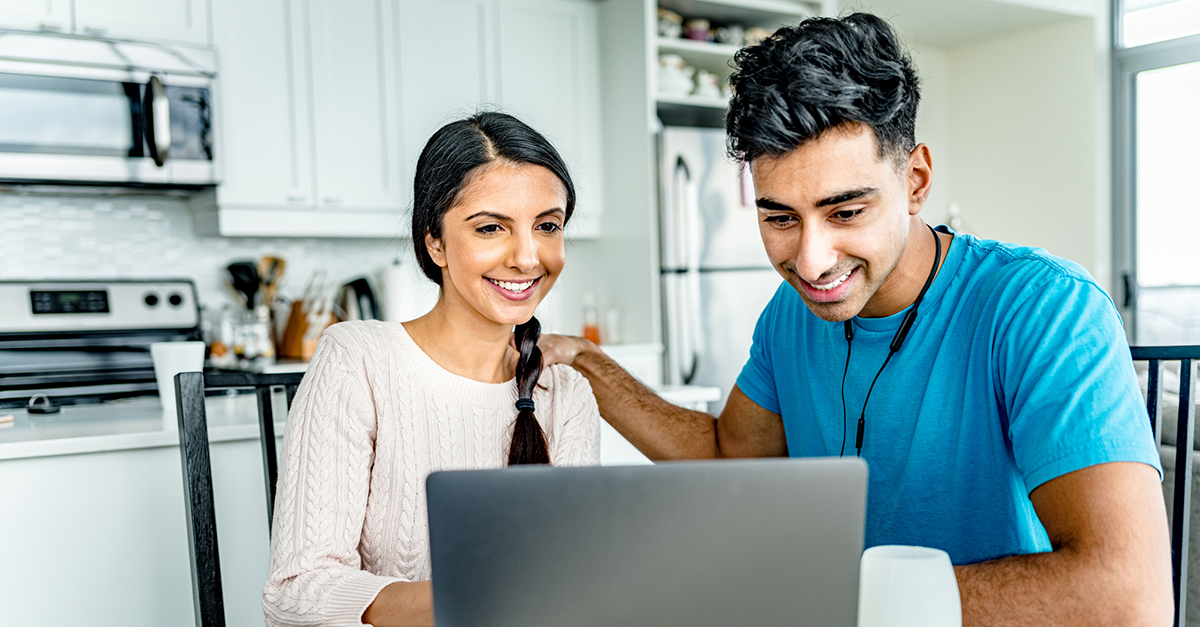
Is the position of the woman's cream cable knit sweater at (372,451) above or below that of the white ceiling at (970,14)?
below

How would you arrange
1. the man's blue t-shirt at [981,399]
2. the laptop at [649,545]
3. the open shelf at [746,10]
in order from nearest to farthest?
the laptop at [649,545]
the man's blue t-shirt at [981,399]
the open shelf at [746,10]

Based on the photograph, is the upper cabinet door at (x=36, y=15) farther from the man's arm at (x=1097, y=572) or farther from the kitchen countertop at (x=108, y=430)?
the man's arm at (x=1097, y=572)

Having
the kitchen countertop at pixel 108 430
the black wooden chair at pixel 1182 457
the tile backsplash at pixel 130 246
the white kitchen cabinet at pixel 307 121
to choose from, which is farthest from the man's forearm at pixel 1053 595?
the white kitchen cabinet at pixel 307 121

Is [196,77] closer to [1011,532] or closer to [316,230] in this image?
[316,230]

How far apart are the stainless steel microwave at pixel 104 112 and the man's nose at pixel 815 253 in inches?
92.4

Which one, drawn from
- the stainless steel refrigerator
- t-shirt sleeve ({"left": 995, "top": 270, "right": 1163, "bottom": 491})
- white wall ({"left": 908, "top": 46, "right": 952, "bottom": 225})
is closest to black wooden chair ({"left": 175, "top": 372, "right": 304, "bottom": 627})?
t-shirt sleeve ({"left": 995, "top": 270, "right": 1163, "bottom": 491})

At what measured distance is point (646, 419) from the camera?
154 centimetres

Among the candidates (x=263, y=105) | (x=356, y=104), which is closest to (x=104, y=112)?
(x=263, y=105)

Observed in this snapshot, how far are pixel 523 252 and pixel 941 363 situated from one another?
1.84 ft

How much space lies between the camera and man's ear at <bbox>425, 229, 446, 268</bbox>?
1248mm

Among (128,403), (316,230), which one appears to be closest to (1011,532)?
(128,403)

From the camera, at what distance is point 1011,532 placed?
3.68ft

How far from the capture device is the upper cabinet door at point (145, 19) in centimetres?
277

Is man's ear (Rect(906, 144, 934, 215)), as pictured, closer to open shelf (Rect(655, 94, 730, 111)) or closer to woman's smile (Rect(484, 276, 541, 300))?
woman's smile (Rect(484, 276, 541, 300))
